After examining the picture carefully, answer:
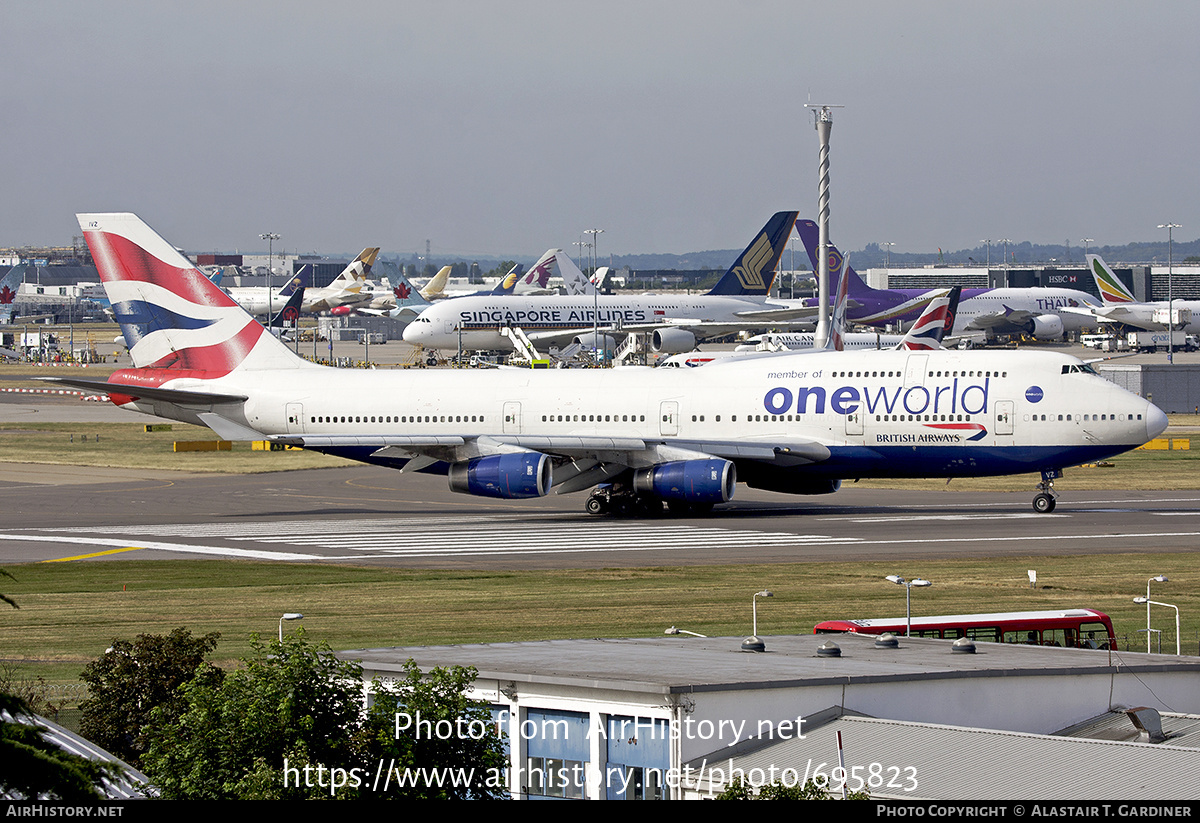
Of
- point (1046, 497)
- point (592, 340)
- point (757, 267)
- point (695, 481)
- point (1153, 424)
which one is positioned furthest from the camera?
point (757, 267)

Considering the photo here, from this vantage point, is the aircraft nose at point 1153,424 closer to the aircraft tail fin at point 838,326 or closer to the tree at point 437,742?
the tree at point 437,742

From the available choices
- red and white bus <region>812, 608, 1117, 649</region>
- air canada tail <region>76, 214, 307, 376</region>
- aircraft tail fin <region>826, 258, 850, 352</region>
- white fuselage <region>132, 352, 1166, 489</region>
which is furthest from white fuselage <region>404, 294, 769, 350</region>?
red and white bus <region>812, 608, 1117, 649</region>

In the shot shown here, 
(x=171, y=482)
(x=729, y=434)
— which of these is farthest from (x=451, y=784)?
(x=171, y=482)

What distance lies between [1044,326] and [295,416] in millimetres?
121332

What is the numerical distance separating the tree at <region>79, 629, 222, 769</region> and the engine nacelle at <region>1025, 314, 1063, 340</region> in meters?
146

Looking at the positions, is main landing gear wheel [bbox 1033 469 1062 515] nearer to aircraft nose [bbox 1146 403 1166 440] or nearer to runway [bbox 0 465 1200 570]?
runway [bbox 0 465 1200 570]

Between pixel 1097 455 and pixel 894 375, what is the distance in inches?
268

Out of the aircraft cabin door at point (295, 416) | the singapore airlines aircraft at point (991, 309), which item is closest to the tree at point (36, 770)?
the aircraft cabin door at point (295, 416)

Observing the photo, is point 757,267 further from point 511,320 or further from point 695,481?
point 695,481

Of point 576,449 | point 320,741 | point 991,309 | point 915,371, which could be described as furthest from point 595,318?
point 320,741

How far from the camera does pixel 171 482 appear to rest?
2498 inches

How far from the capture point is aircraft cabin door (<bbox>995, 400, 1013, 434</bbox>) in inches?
1854

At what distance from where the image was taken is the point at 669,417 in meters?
50.2

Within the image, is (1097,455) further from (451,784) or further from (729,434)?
(451,784)
